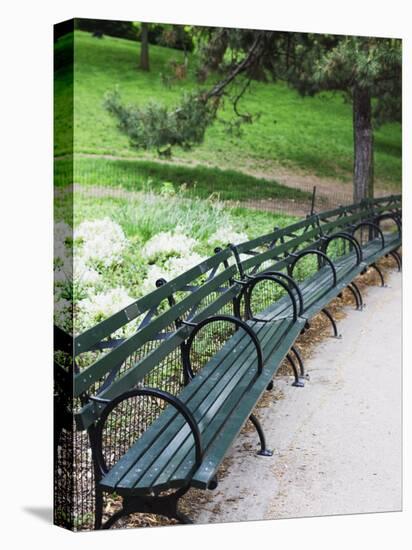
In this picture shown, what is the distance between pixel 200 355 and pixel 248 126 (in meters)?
1.29

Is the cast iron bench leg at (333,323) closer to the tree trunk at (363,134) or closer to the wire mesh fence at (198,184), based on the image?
the wire mesh fence at (198,184)

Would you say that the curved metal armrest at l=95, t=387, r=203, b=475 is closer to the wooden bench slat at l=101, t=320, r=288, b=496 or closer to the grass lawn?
the wooden bench slat at l=101, t=320, r=288, b=496

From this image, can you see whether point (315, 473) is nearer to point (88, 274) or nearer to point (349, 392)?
point (349, 392)

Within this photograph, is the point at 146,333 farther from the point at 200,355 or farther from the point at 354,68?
the point at 354,68

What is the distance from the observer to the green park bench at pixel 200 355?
3668mm

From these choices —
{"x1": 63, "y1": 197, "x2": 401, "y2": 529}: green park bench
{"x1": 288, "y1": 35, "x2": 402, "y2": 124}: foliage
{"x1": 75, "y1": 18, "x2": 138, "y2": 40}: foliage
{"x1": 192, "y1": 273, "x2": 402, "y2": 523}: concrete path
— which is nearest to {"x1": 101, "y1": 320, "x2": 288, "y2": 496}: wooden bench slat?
{"x1": 63, "y1": 197, "x2": 401, "y2": 529}: green park bench

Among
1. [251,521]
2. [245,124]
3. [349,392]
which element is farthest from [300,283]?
[251,521]

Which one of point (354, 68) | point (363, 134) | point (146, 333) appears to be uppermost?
point (354, 68)

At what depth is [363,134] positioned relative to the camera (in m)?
5.47

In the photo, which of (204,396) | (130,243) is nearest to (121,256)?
(130,243)

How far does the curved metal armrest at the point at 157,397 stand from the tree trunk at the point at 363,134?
2.55 meters

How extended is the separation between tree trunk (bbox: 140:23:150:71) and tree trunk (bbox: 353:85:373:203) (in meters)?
1.39

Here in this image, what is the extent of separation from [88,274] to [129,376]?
70 centimetres

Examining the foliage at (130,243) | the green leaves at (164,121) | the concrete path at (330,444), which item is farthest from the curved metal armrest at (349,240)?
the green leaves at (164,121)
